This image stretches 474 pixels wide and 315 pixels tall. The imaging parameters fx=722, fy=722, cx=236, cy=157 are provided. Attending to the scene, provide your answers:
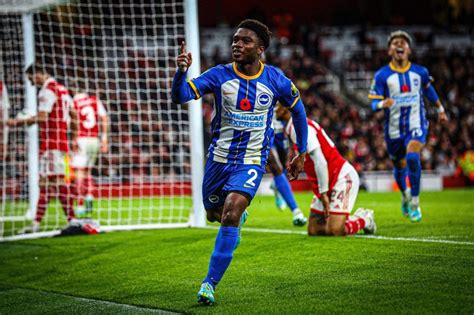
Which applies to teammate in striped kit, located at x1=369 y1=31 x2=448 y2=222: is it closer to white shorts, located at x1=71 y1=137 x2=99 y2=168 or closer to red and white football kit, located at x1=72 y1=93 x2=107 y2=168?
red and white football kit, located at x1=72 y1=93 x2=107 y2=168

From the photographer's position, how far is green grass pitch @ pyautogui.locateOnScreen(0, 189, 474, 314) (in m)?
5.09

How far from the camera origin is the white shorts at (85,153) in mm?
12109

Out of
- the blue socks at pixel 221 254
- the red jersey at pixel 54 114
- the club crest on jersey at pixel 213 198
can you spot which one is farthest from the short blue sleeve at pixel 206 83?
the red jersey at pixel 54 114

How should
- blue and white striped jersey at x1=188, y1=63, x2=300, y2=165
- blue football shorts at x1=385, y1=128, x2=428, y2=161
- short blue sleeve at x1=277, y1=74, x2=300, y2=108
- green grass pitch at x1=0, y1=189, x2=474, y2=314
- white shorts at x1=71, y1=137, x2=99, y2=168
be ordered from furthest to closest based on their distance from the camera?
white shorts at x1=71, y1=137, x2=99, y2=168
blue football shorts at x1=385, y1=128, x2=428, y2=161
short blue sleeve at x1=277, y1=74, x2=300, y2=108
blue and white striped jersey at x1=188, y1=63, x2=300, y2=165
green grass pitch at x1=0, y1=189, x2=474, y2=314

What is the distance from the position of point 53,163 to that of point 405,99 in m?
5.24

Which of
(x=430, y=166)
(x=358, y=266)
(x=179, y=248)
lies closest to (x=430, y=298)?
(x=358, y=266)

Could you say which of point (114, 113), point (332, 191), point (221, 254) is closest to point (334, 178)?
point (332, 191)

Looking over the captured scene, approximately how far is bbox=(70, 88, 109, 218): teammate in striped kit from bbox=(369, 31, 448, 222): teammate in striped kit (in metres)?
4.78

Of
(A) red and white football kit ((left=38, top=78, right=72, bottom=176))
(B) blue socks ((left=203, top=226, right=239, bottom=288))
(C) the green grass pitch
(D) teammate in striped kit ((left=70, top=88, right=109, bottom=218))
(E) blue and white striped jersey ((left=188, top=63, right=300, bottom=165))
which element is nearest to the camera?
(C) the green grass pitch

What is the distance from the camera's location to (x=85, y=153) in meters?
12.3

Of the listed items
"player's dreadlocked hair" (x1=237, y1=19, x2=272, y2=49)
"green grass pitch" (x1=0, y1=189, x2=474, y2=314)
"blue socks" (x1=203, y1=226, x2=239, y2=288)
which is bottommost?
"green grass pitch" (x1=0, y1=189, x2=474, y2=314)

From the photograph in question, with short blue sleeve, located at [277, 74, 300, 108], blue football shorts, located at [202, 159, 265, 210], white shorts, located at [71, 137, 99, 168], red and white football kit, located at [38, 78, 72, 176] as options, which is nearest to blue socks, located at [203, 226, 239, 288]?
blue football shorts, located at [202, 159, 265, 210]

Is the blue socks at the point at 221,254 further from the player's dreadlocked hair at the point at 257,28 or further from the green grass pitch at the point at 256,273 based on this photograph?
the player's dreadlocked hair at the point at 257,28

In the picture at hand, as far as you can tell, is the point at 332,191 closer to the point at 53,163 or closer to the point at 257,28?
the point at 257,28
